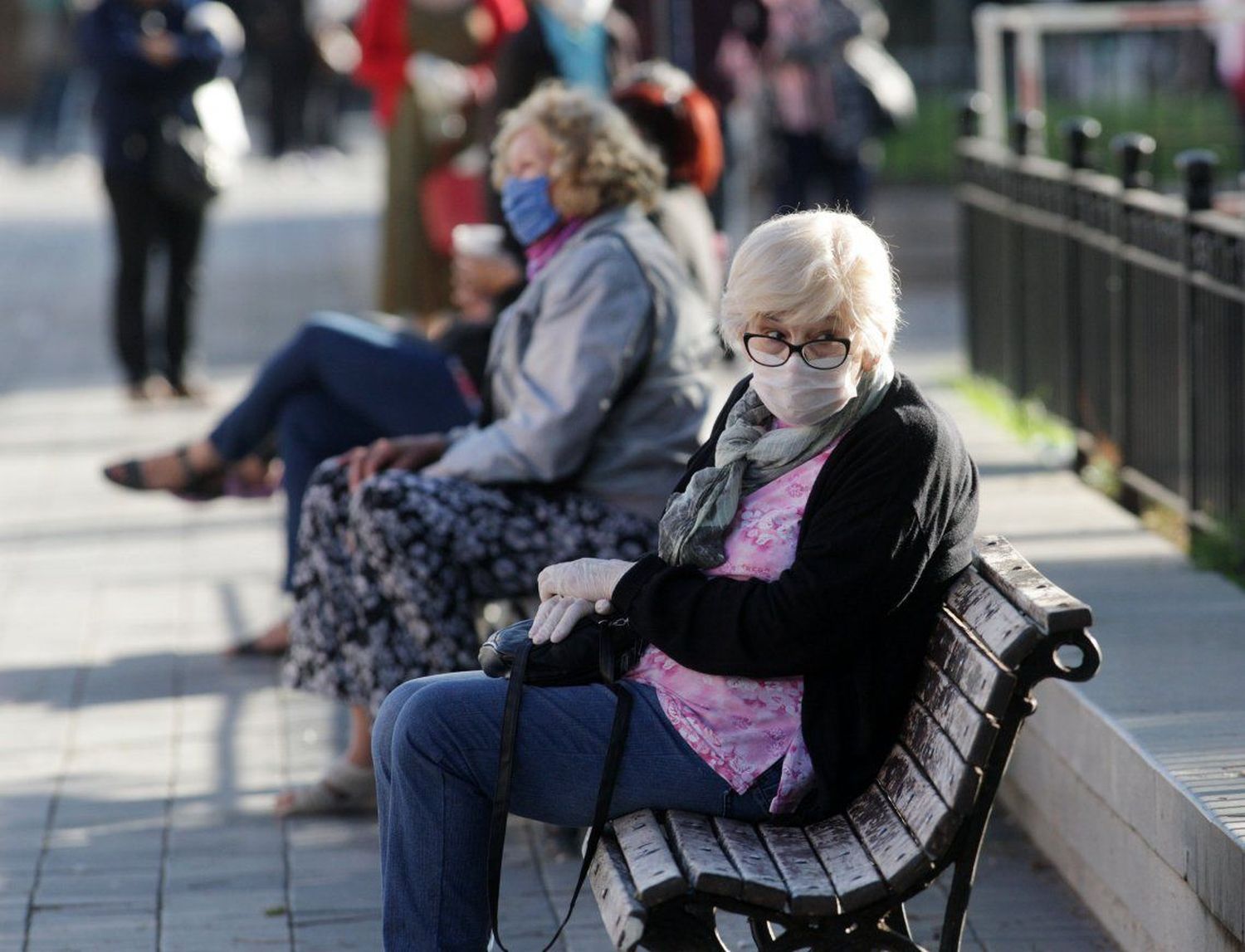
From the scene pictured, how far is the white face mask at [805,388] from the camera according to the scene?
310cm

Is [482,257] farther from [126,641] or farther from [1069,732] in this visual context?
[1069,732]

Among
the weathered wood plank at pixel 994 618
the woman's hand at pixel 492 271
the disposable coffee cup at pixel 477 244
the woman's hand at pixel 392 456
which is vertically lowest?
the woman's hand at pixel 392 456

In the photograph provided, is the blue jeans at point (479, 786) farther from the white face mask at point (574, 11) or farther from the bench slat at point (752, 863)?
the white face mask at point (574, 11)

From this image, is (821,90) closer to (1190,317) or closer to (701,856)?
(1190,317)

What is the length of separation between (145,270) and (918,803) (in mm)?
7762

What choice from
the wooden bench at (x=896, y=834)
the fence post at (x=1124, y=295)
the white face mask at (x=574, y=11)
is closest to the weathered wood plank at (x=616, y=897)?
the wooden bench at (x=896, y=834)

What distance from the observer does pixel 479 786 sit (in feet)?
10.5

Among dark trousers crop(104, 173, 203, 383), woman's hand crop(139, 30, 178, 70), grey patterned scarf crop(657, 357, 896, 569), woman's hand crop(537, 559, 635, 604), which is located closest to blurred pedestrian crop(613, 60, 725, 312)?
woman's hand crop(537, 559, 635, 604)

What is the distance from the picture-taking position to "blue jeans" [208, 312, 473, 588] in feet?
17.4

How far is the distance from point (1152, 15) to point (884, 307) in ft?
21.2

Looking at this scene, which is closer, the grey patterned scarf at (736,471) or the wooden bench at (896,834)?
the wooden bench at (896,834)

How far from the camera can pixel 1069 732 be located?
4062mm

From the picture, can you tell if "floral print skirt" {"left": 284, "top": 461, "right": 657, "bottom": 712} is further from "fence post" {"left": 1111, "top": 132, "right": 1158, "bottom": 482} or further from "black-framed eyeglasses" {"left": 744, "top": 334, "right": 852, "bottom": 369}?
"fence post" {"left": 1111, "top": 132, "right": 1158, "bottom": 482}

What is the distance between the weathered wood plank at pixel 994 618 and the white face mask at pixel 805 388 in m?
0.32
